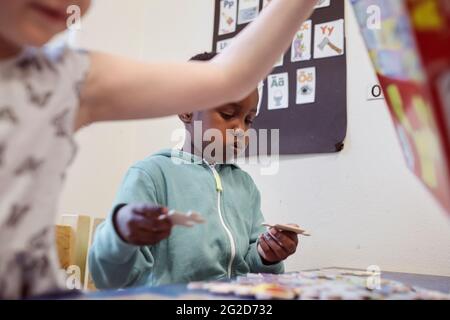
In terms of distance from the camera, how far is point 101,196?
1.18 meters

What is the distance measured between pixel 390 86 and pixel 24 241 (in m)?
0.38

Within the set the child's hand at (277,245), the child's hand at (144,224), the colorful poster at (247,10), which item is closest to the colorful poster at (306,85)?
the colorful poster at (247,10)

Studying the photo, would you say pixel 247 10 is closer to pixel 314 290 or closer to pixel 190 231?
pixel 190 231

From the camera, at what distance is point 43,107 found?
12.3 inches

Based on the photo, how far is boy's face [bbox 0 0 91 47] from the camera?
30 cm

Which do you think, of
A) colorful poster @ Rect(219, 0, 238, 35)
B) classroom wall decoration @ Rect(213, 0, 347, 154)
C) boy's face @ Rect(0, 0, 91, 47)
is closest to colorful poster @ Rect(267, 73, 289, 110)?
classroom wall decoration @ Rect(213, 0, 347, 154)

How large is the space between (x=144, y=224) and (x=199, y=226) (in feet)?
1.00

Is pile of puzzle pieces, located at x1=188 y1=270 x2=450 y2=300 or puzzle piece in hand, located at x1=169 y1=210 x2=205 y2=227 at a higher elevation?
puzzle piece in hand, located at x1=169 y1=210 x2=205 y2=227

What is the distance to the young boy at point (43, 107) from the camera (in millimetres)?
297

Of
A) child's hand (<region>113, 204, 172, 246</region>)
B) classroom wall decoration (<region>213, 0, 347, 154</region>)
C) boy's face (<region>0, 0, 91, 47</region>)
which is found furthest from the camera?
classroom wall decoration (<region>213, 0, 347, 154</region>)

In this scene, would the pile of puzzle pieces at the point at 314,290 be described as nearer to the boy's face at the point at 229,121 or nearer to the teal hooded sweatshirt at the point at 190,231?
the teal hooded sweatshirt at the point at 190,231

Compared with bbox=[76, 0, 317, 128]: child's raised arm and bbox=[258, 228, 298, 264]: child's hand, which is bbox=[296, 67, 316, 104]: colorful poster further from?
bbox=[76, 0, 317, 128]: child's raised arm

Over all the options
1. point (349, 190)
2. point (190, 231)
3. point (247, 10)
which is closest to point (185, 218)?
point (190, 231)

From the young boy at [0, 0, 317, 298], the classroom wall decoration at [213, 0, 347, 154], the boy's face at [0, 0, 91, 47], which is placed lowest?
the young boy at [0, 0, 317, 298]
